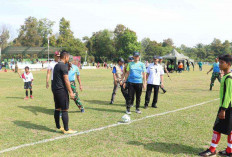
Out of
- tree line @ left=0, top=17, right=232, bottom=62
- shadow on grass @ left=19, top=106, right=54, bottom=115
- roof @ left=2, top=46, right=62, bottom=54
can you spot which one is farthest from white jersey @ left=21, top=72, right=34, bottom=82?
tree line @ left=0, top=17, right=232, bottom=62

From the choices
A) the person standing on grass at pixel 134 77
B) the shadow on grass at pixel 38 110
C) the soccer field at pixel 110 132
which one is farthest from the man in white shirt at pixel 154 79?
the shadow on grass at pixel 38 110

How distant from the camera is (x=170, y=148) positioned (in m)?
4.39

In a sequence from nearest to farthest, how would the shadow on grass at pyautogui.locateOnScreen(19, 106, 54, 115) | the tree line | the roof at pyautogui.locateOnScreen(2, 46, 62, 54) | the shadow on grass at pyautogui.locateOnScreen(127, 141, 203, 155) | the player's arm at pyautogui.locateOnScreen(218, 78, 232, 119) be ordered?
the player's arm at pyautogui.locateOnScreen(218, 78, 232, 119) < the shadow on grass at pyautogui.locateOnScreen(127, 141, 203, 155) < the shadow on grass at pyautogui.locateOnScreen(19, 106, 54, 115) < the roof at pyautogui.locateOnScreen(2, 46, 62, 54) < the tree line

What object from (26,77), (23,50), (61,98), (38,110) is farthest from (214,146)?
(23,50)

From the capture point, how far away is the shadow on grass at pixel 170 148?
422 centimetres

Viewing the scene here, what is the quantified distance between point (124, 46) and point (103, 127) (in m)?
76.5

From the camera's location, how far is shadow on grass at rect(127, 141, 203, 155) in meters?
4.22

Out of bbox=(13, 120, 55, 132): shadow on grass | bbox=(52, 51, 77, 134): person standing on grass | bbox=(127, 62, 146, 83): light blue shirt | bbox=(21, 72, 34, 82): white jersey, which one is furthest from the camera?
bbox=(21, 72, 34, 82): white jersey

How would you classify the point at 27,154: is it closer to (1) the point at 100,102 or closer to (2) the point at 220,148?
(2) the point at 220,148

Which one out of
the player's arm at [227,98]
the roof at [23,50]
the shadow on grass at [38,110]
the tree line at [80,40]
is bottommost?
the shadow on grass at [38,110]

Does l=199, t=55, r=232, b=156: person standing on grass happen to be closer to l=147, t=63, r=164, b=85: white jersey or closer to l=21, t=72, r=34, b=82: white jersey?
l=147, t=63, r=164, b=85: white jersey

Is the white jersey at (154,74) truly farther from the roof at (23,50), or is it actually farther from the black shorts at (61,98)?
the roof at (23,50)

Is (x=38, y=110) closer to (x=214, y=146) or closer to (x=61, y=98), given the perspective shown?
(x=61, y=98)

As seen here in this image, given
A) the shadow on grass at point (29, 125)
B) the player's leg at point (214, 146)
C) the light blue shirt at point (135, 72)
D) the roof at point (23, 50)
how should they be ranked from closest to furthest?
the player's leg at point (214, 146) < the shadow on grass at point (29, 125) < the light blue shirt at point (135, 72) < the roof at point (23, 50)
